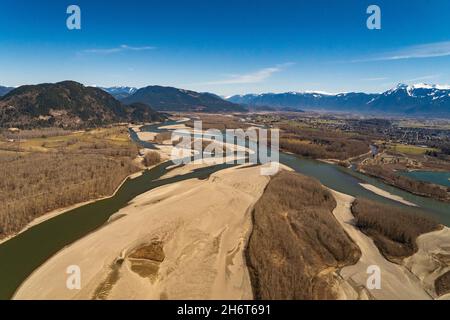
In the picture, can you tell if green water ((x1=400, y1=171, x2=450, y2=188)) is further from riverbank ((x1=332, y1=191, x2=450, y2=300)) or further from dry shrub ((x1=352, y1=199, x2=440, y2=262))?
riverbank ((x1=332, y1=191, x2=450, y2=300))

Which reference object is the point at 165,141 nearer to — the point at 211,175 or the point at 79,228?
the point at 211,175

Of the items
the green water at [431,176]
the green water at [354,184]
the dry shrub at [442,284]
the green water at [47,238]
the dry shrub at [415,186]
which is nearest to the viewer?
the dry shrub at [442,284]

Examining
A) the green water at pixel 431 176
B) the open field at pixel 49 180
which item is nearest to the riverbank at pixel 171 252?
the open field at pixel 49 180

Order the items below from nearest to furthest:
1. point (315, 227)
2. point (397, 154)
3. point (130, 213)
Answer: point (315, 227) < point (130, 213) < point (397, 154)

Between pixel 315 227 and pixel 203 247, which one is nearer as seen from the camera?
pixel 203 247

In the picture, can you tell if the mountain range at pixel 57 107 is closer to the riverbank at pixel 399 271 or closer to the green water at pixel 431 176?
the green water at pixel 431 176

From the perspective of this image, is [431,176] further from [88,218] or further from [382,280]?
[88,218]

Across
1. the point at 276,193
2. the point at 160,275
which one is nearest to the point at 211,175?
the point at 276,193

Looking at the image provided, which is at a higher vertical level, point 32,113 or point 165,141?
point 32,113
